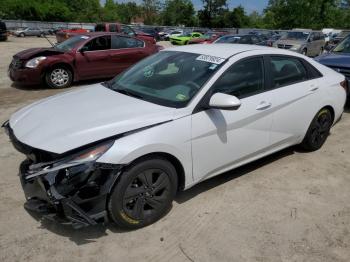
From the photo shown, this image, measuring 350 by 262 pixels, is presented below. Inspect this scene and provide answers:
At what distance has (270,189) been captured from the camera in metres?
4.30

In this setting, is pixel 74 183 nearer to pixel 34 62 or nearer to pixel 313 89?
pixel 313 89

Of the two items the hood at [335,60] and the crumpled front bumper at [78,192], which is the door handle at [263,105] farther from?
the hood at [335,60]

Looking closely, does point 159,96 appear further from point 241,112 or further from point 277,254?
point 277,254

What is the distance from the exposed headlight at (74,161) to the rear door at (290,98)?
2.22 meters

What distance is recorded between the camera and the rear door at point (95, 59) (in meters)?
10.2

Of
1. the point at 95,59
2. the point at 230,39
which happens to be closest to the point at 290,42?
the point at 230,39

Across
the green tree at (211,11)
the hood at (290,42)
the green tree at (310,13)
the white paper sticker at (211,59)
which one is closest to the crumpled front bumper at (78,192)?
the white paper sticker at (211,59)

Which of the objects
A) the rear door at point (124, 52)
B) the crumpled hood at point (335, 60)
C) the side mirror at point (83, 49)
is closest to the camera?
the crumpled hood at point (335, 60)

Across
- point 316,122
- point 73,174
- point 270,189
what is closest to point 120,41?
point 316,122

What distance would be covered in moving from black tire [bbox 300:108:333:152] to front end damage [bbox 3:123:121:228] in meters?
3.16

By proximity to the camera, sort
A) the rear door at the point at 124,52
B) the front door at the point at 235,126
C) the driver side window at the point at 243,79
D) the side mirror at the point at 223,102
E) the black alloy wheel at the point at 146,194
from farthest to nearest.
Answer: the rear door at the point at 124,52 < the driver side window at the point at 243,79 < the front door at the point at 235,126 < the side mirror at the point at 223,102 < the black alloy wheel at the point at 146,194

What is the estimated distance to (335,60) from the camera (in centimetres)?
761

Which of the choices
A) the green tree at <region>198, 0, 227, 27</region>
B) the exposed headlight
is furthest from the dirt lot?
the green tree at <region>198, 0, 227, 27</region>

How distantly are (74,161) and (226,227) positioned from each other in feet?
5.12
